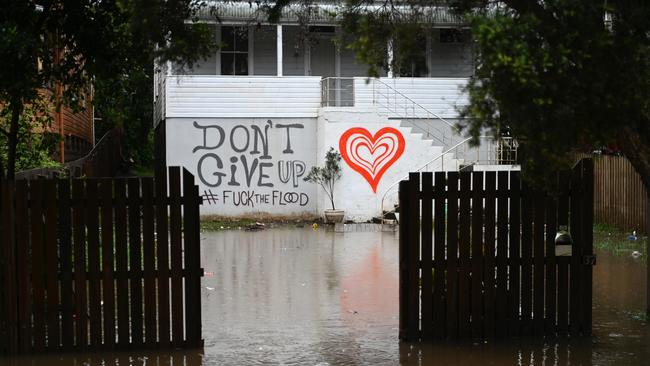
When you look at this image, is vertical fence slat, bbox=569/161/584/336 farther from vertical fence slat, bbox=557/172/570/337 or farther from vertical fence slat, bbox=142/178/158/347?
vertical fence slat, bbox=142/178/158/347

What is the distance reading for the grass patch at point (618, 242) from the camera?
15.5m

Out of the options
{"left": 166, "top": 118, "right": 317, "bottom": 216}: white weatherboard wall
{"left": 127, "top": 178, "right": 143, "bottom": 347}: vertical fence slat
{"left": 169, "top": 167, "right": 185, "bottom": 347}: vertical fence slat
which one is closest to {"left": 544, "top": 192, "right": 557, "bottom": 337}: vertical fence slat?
{"left": 169, "top": 167, "right": 185, "bottom": 347}: vertical fence slat

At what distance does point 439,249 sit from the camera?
837cm

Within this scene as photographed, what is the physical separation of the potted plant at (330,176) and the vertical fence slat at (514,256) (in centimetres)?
1443

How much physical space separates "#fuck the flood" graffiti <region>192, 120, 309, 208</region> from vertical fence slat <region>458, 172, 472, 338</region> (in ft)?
51.0

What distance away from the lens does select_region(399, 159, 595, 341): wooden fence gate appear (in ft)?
27.5

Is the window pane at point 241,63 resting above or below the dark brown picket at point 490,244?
above

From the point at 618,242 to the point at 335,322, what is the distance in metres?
9.43

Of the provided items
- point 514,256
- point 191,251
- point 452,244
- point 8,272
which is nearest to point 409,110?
point 514,256

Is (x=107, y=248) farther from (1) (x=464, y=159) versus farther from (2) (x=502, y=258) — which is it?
(1) (x=464, y=159)

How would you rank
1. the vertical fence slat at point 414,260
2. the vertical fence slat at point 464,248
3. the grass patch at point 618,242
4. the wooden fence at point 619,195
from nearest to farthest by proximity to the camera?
the vertical fence slat at point 414,260 → the vertical fence slat at point 464,248 → the grass patch at point 618,242 → the wooden fence at point 619,195

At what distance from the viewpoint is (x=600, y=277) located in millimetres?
12797

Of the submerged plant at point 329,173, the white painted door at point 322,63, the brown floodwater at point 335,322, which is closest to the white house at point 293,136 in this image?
the submerged plant at point 329,173

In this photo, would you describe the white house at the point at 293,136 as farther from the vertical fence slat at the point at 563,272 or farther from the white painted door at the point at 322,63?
the vertical fence slat at the point at 563,272
